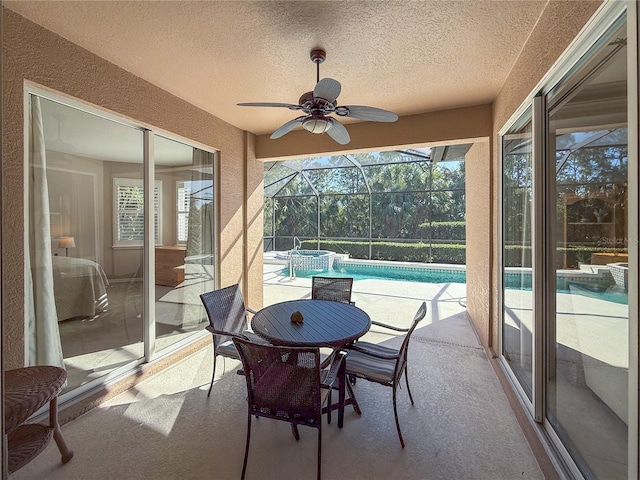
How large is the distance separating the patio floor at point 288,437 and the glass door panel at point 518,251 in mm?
358

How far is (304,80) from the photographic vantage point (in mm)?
2881

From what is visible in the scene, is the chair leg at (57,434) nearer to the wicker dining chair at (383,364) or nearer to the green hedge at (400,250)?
the wicker dining chair at (383,364)

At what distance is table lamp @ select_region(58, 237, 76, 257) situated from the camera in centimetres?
244

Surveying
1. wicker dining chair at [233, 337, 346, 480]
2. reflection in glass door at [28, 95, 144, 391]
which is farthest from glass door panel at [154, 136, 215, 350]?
wicker dining chair at [233, 337, 346, 480]

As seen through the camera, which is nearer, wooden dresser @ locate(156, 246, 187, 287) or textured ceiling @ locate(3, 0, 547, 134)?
textured ceiling @ locate(3, 0, 547, 134)

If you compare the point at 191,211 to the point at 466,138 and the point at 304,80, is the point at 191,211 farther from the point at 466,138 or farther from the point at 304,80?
the point at 466,138

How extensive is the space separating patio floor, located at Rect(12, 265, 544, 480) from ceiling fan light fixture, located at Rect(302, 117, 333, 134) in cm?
218

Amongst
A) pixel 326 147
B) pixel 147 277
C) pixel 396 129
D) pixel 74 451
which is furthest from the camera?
pixel 326 147

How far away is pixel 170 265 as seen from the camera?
3432mm

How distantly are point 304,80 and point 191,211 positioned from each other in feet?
6.32

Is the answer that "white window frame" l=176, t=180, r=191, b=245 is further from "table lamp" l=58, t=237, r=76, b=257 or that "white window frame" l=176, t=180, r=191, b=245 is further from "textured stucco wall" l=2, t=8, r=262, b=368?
"table lamp" l=58, t=237, r=76, b=257

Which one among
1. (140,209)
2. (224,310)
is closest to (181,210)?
(140,209)

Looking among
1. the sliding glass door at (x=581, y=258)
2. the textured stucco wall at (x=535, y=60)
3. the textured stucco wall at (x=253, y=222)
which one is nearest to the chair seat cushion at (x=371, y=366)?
the sliding glass door at (x=581, y=258)

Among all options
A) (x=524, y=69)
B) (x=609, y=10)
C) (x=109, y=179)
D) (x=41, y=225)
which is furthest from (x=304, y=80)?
(x=41, y=225)
